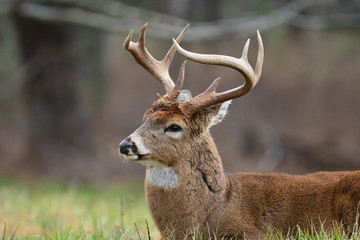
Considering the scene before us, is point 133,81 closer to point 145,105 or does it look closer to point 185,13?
point 145,105

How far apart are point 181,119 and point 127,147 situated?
0.55 metres

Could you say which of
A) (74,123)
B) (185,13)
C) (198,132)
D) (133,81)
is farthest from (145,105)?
(198,132)

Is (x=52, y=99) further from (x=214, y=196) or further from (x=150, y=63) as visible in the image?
(x=214, y=196)

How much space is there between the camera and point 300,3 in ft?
40.4

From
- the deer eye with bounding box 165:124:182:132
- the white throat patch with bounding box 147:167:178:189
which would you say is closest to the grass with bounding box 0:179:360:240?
the white throat patch with bounding box 147:167:178:189

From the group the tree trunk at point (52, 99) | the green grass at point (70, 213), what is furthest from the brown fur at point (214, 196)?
the tree trunk at point (52, 99)

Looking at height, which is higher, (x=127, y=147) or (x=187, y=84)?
(x=187, y=84)

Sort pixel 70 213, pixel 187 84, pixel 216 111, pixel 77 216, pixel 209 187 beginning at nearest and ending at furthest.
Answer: pixel 209 187 < pixel 216 111 < pixel 77 216 < pixel 70 213 < pixel 187 84

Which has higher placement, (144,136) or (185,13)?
Result: (185,13)

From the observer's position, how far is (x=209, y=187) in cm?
455

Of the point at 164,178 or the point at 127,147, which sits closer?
the point at 127,147

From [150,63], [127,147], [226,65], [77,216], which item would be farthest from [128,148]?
[77,216]

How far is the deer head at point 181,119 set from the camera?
14.4ft

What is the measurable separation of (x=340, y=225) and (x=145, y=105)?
17443 mm
